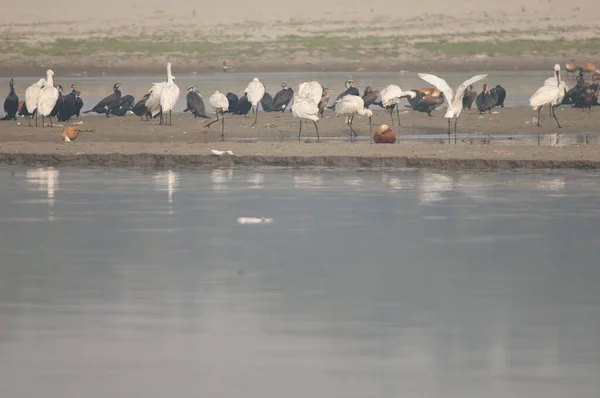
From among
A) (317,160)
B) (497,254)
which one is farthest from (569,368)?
(317,160)

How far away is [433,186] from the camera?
22750 mm

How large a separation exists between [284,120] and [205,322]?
24.2 metres

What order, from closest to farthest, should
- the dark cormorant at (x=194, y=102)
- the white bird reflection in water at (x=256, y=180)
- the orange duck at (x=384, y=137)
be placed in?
1. the white bird reflection in water at (x=256, y=180)
2. the orange duck at (x=384, y=137)
3. the dark cormorant at (x=194, y=102)

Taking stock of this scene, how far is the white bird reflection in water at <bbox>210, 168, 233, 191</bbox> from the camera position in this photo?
23.2 m

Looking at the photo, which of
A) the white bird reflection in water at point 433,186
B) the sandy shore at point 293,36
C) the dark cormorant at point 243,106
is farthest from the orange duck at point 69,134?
the sandy shore at point 293,36

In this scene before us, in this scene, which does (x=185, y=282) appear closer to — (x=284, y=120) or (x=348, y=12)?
(x=284, y=120)

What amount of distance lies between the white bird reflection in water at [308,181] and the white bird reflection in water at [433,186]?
1616 mm

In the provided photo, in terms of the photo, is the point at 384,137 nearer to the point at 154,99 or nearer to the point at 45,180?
the point at 154,99

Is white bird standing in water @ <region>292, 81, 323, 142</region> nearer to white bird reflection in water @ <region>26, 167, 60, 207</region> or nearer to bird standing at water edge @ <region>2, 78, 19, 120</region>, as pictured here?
white bird reflection in water @ <region>26, 167, 60, 207</region>

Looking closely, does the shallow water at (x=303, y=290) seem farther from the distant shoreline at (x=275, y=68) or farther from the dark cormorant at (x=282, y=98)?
the distant shoreline at (x=275, y=68)

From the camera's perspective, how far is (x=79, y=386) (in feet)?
34.5

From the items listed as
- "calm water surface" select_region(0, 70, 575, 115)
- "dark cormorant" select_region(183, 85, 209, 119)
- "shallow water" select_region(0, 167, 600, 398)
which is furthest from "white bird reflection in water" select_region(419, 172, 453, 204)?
"calm water surface" select_region(0, 70, 575, 115)

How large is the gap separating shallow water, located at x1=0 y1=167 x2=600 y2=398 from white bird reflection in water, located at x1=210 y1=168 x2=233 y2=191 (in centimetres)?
21

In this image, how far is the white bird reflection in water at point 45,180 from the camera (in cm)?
2261
